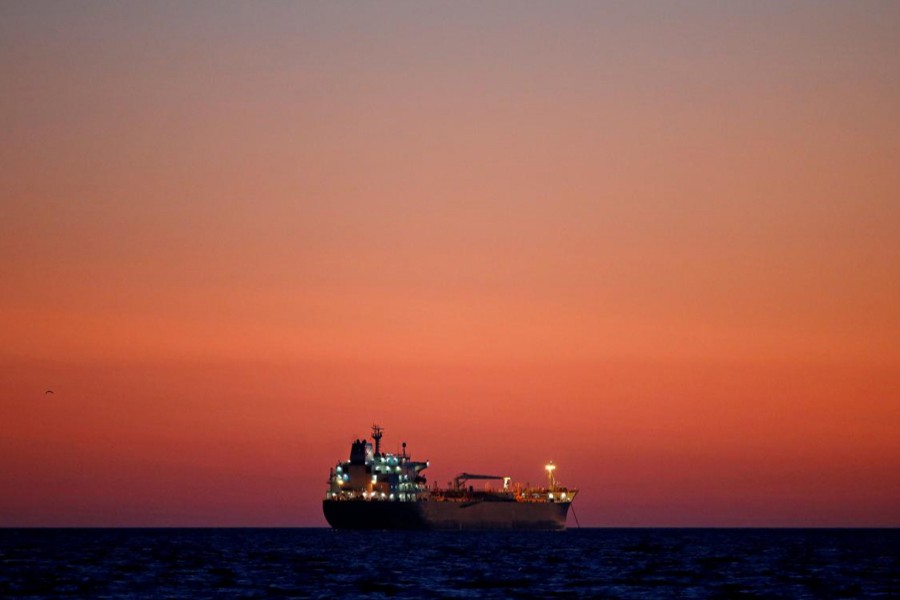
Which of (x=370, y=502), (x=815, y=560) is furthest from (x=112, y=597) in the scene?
(x=370, y=502)

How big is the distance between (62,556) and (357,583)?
6541cm

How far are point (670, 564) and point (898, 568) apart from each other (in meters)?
21.9

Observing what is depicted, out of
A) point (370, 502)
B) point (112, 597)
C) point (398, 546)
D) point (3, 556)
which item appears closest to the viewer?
point (112, 597)

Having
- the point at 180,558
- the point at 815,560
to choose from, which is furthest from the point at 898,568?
the point at 180,558

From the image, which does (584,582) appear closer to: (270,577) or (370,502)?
(270,577)

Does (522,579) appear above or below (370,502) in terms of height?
below

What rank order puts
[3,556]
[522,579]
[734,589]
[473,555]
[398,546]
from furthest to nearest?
[398,546] → [3,556] → [473,555] → [522,579] → [734,589]

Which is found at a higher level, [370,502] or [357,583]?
[370,502]

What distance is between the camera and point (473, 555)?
5384 inches

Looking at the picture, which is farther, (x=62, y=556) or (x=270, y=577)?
(x=62, y=556)

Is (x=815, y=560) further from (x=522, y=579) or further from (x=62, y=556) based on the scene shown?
(x=62, y=556)

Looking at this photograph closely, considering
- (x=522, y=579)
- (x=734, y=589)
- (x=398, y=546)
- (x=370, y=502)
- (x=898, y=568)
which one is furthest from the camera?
(x=370, y=502)

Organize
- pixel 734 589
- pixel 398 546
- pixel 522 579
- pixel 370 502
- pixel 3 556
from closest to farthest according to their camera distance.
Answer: pixel 734 589, pixel 522 579, pixel 3 556, pixel 398 546, pixel 370 502

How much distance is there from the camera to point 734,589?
9344 cm
